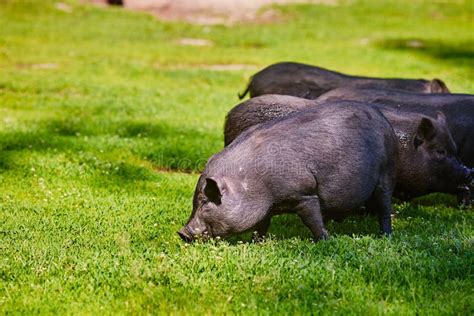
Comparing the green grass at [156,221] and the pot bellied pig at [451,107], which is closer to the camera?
the green grass at [156,221]

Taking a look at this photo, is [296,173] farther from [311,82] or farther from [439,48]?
[439,48]

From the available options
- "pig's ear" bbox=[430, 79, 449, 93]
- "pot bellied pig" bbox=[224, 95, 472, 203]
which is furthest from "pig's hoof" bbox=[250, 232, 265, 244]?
"pig's ear" bbox=[430, 79, 449, 93]

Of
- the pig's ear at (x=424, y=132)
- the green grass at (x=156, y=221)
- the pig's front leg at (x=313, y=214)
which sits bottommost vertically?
the green grass at (x=156, y=221)

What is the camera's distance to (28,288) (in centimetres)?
539

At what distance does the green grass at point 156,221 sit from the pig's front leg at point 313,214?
21cm

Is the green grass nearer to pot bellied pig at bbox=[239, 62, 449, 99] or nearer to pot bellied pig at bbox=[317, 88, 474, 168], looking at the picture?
pot bellied pig at bbox=[317, 88, 474, 168]

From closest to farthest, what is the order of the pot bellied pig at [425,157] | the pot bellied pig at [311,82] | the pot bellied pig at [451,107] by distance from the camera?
the pot bellied pig at [425,157] → the pot bellied pig at [451,107] → the pot bellied pig at [311,82]

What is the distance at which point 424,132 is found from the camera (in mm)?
7629

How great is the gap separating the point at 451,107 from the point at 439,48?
50.2 feet

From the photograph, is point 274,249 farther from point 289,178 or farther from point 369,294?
point 369,294

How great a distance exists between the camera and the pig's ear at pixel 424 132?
7555mm

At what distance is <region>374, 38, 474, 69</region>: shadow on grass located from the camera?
21.6m

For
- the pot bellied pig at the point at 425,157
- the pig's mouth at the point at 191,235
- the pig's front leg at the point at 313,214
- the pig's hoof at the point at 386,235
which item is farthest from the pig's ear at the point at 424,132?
the pig's mouth at the point at 191,235

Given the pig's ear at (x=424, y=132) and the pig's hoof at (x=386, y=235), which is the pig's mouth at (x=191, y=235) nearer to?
the pig's hoof at (x=386, y=235)
